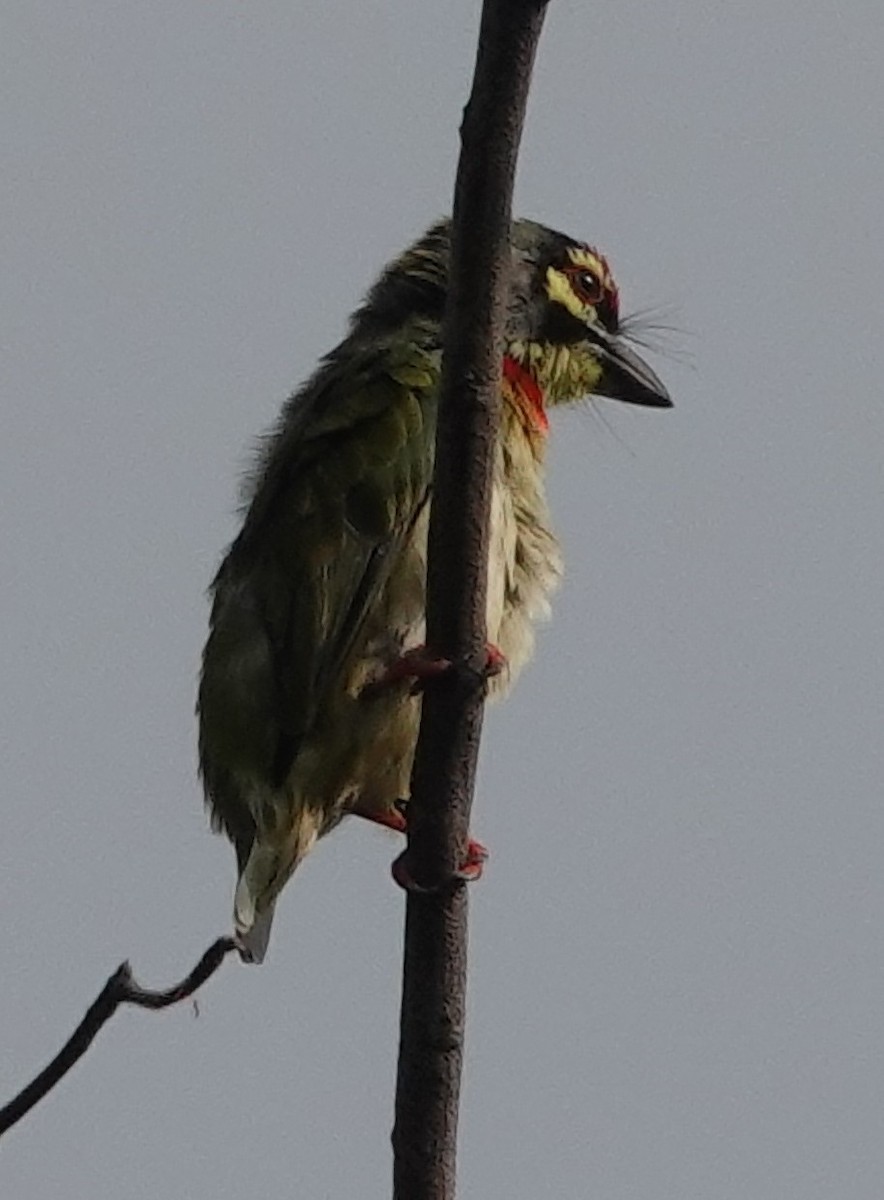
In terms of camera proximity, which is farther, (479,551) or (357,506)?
(357,506)

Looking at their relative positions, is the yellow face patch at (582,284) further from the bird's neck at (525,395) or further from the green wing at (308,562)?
the green wing at (308,562)

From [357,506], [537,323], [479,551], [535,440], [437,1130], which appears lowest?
[437,1130]

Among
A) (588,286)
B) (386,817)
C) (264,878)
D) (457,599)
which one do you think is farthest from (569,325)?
(457,599)

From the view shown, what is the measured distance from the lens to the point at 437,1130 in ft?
13.3

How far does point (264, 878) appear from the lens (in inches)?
218

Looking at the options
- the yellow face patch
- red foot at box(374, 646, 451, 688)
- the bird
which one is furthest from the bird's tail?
the yellow face patch

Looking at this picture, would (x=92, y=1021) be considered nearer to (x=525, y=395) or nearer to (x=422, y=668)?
(x=422, y=668)

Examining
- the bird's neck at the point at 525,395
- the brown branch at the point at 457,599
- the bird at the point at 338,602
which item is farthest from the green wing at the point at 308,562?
the brown branch at the point at 457,599

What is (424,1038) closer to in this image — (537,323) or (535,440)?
(535,440)

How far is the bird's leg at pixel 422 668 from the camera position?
4059 millimetres

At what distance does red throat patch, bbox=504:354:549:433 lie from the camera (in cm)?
638

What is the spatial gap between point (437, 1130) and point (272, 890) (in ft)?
5.24

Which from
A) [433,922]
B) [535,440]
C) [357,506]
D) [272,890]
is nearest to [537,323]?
[535,440]

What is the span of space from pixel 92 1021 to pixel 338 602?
221cm
